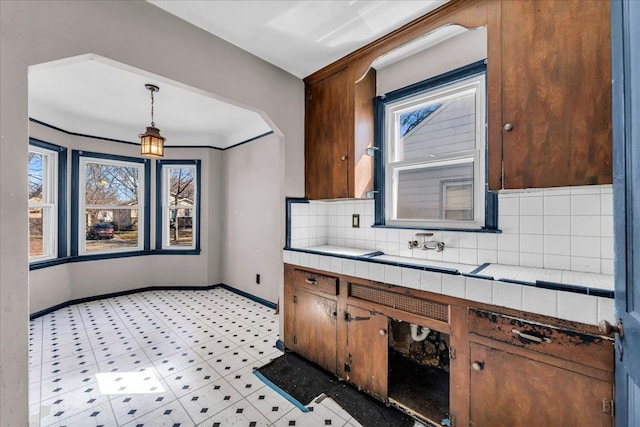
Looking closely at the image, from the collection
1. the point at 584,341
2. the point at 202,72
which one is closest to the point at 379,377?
the point at 584,341

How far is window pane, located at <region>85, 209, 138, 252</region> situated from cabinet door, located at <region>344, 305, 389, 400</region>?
13.9 ft

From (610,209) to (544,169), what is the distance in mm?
493

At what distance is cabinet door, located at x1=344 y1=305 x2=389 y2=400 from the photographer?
6.17 feet

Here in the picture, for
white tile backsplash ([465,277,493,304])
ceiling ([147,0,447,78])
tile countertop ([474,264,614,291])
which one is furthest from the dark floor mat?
ceiling ([147,0,447,78])

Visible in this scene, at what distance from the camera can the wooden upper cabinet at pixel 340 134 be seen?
236 cm

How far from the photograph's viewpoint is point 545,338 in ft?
4.20

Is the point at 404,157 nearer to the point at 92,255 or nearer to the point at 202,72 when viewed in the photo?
the point at 202,72

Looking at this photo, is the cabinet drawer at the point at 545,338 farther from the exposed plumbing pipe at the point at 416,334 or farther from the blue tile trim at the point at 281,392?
the blue tile trim at the point at 281,392

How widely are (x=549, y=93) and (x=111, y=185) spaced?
5459 millimetres

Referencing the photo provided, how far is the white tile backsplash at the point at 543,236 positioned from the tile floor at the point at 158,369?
4.63 feet

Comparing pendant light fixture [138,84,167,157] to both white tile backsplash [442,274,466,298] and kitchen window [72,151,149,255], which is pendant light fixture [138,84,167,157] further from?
white tile backsplash [442,274,466,298]

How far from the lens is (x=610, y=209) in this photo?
1503 mm

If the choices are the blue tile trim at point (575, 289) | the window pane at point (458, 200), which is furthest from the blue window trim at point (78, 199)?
the blue tile trim at point (575, 289)

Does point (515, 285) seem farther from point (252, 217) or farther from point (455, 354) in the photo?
point (252, 217)
